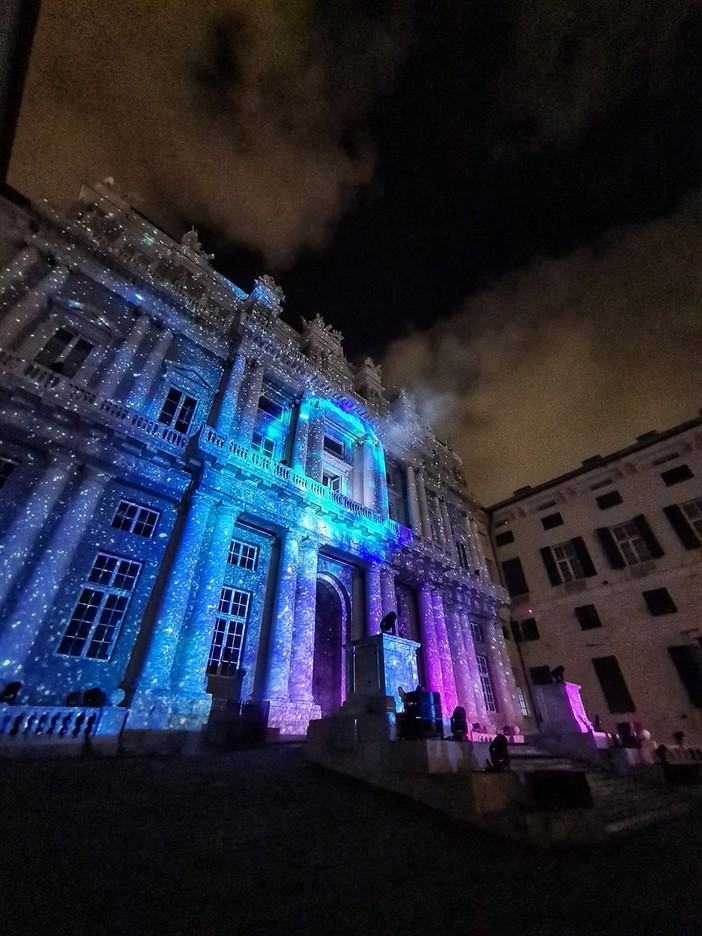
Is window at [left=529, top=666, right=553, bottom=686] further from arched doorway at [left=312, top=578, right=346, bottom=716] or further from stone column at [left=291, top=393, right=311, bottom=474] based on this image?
stone column at [left=291, top=393, right=311, bottom=474]

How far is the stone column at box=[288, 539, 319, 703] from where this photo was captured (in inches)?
534

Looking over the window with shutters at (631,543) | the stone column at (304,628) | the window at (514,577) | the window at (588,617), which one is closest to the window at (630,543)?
the window with shutters at (631,543)

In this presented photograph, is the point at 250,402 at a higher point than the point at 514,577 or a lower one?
higher

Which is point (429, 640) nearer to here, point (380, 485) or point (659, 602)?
point (380, 485)

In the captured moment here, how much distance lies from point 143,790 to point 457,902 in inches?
190

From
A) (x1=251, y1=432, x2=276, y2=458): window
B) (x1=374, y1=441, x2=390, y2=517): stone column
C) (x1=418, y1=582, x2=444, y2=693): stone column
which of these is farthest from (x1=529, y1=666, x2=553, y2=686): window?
(x1=251, y1=432, x2=276, y2=458): window

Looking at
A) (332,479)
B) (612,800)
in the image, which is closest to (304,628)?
(332,479)

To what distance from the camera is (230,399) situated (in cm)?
1714

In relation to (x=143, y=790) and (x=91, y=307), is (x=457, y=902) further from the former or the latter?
(x=91, y=307)

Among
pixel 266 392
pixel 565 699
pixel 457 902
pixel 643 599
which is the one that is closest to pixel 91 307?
pixel 266 392

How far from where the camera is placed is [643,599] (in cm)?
2059

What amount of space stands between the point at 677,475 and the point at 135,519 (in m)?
27.5

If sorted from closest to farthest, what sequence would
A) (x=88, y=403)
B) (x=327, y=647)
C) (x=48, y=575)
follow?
(x=48, y=575) → (x=88, y=403) → (x=327, y=647)

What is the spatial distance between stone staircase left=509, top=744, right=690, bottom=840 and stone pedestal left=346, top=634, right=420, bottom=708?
298 centimetres
